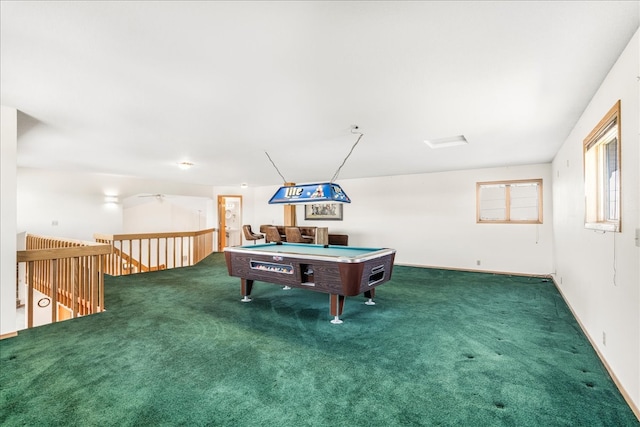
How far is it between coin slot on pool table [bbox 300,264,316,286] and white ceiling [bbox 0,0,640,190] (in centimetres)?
176

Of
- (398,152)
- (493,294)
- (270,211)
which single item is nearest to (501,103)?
(398,152)

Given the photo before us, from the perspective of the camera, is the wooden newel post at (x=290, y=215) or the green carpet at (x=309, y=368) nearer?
the green carpet at (x=309, y=368)

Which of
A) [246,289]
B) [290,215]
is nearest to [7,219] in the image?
[246,289]

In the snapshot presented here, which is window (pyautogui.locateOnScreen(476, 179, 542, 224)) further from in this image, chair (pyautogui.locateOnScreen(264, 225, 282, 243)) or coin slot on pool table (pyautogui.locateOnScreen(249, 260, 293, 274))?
chair (pyautogui.locateOnScreen(264, 225, 282, 243))

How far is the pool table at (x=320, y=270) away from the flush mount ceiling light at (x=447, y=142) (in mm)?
1798

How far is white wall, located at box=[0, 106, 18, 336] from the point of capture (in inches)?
115

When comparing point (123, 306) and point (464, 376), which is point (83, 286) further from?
point (464, 376)

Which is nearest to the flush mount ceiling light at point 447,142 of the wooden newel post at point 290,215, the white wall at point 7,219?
the white wall at point 7,219

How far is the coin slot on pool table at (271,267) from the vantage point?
12.4 ft

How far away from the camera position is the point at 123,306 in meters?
4.03

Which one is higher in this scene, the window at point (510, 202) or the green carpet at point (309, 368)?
the window at point (510, 202)

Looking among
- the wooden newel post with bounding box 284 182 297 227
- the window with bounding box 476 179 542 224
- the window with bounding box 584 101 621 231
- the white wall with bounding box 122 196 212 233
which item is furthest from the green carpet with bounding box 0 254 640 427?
the white wall with bounding box 122 196 212 233

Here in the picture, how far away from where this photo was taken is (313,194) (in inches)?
170

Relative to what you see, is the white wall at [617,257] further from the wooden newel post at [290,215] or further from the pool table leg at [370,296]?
the wooden newel post at [290,215]
